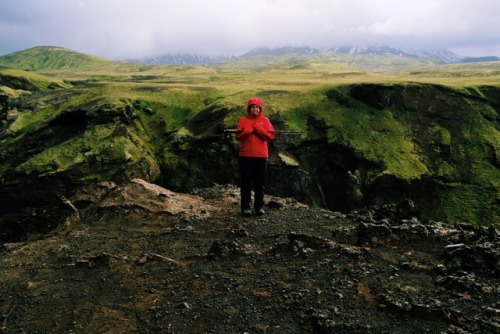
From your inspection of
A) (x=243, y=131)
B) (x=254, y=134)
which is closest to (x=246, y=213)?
(x=254, y=134)

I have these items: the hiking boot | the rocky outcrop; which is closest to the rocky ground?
the hiking boot

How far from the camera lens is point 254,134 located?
13.4 metres

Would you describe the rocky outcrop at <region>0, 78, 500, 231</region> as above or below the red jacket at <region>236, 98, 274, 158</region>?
below

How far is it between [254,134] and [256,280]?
6614 millimetres

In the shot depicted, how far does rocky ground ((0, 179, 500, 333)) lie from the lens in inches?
267

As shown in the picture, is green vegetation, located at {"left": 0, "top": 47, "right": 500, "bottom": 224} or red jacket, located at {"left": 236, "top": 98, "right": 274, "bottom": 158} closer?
red jacket, located at {"left": 236, "top": 98, "right": 274, "bottom": 158}

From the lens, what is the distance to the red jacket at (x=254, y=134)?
13.3m

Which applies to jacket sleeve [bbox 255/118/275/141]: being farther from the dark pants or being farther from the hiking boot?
the hiking boot

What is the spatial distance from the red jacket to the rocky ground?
3.01m

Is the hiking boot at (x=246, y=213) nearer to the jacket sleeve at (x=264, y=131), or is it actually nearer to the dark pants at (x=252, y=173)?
the dark pants at (x=252, y=173)

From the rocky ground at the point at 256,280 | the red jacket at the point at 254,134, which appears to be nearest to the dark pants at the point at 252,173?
the red jacket at the point at 254,134

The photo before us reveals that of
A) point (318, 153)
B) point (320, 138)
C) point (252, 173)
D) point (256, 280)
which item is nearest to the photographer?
point (256, 280)

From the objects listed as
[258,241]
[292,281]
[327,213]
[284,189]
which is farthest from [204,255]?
[284,189]

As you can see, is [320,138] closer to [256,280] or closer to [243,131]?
[243,131]
